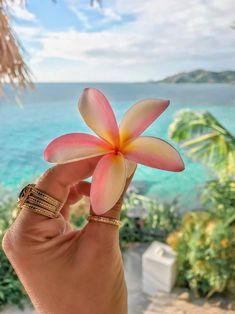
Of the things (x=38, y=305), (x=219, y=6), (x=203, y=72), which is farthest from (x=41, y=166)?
(x=38, y=305)

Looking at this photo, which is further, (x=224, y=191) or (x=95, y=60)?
(x=95, y=60)

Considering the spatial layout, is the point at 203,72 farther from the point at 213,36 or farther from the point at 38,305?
the point at 38,305

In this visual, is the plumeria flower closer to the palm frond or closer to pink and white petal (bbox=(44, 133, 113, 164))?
pink and white petal (bbox=(44, 133, 113, 164))

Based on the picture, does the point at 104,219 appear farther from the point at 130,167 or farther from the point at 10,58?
the point at 10,58

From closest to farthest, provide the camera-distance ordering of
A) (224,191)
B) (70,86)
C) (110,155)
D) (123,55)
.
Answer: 1. (110,155)
2. (224,191)
3. (123,55)
4. (70,86)

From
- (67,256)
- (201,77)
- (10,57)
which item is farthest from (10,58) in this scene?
(201,77)

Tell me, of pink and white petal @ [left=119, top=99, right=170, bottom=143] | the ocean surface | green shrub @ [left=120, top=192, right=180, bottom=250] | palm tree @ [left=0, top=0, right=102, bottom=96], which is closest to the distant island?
the ocean surface
